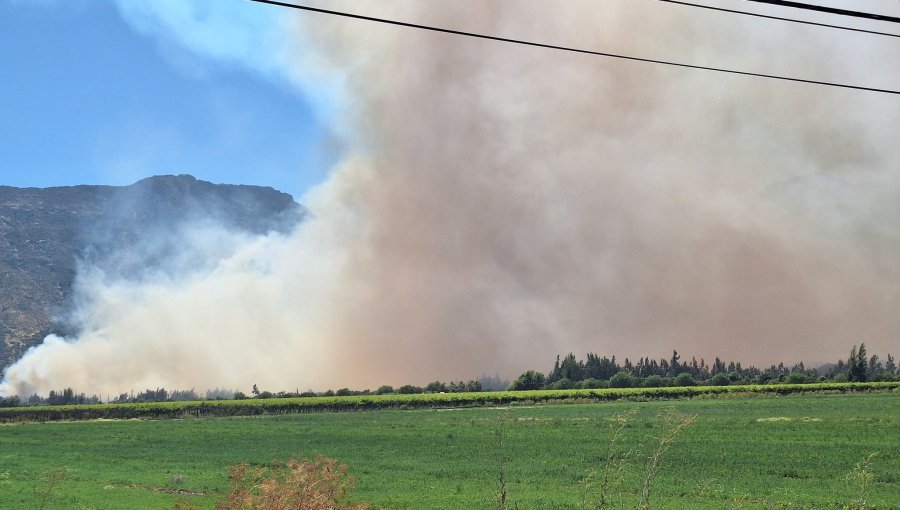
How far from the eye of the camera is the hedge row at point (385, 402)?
105125 mm

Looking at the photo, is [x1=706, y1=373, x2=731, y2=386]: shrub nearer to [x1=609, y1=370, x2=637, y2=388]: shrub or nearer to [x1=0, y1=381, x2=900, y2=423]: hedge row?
[x1=609, y1=370, x2=637, y2=388]: shrub

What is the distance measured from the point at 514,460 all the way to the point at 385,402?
73702 mm

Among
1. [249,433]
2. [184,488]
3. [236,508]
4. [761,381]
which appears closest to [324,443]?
[249,433]

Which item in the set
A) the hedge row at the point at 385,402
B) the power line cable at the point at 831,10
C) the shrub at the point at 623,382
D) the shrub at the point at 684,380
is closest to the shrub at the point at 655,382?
the shrub at the point at 623,382

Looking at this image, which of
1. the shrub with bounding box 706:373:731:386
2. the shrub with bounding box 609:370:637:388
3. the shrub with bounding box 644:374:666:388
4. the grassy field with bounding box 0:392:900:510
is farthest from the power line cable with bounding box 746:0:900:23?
the shrub with bounding box 609:370:637:388

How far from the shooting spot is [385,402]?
112 metres

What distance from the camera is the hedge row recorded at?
105 m

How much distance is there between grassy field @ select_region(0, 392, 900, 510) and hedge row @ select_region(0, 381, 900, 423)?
3408cm

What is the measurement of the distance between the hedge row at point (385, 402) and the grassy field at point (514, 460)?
34.1 metres

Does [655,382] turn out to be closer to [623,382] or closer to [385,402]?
[623,382]

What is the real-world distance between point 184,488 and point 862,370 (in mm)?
140056

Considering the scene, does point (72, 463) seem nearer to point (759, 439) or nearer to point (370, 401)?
point (759, 439)

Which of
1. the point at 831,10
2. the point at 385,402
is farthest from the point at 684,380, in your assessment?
the point at 831,10

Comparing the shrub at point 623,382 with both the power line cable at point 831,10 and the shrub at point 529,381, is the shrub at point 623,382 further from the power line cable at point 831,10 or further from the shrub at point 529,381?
the power line cable at point 831,10
